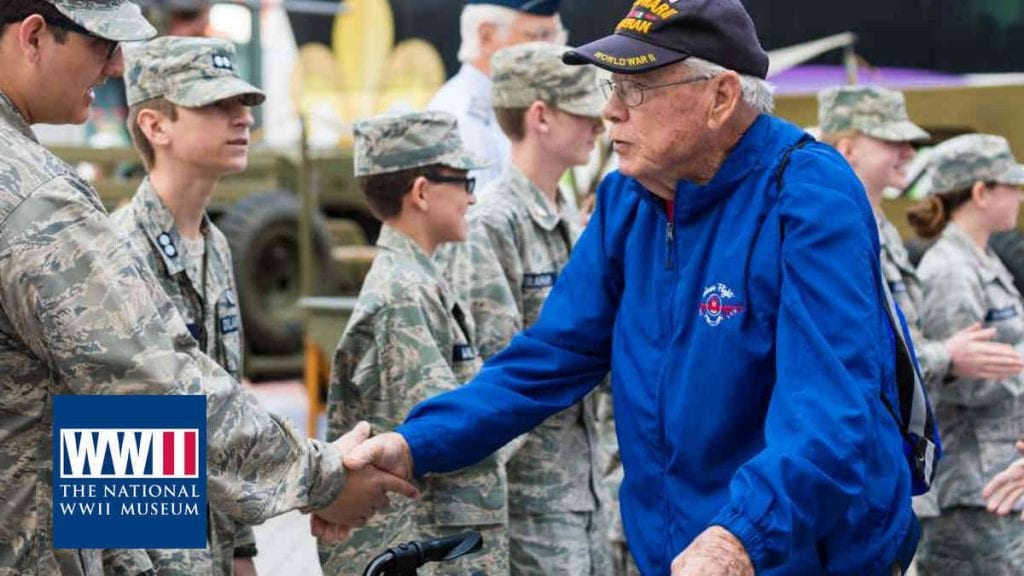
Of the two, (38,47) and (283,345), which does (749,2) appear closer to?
(283,345)

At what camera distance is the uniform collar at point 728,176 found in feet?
11.7

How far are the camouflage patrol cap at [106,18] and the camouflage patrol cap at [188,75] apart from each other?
1.47 meters

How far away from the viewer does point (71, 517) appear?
3.47m

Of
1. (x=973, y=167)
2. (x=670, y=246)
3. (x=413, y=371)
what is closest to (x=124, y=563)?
(x=413, y=371)

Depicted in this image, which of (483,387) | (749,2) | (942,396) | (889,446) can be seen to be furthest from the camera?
(749,2)

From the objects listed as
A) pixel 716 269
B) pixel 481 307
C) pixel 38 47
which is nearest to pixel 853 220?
pixel 716 269

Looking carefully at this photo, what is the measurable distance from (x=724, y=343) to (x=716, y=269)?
0.50ft

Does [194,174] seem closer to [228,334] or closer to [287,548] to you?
[228,334]

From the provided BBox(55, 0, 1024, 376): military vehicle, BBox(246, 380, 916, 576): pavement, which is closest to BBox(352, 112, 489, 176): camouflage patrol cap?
BBox(246, 380, 916, 576): pavement

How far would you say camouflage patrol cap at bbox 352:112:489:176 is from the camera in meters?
5.25

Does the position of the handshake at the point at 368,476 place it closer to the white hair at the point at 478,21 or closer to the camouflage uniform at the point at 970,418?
the camouflage uniform at the point at 970,418

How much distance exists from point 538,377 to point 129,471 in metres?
0.94

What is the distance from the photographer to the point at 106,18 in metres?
3.49

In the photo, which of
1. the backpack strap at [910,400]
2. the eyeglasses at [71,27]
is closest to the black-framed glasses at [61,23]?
the eyeglasses at [71,27]
